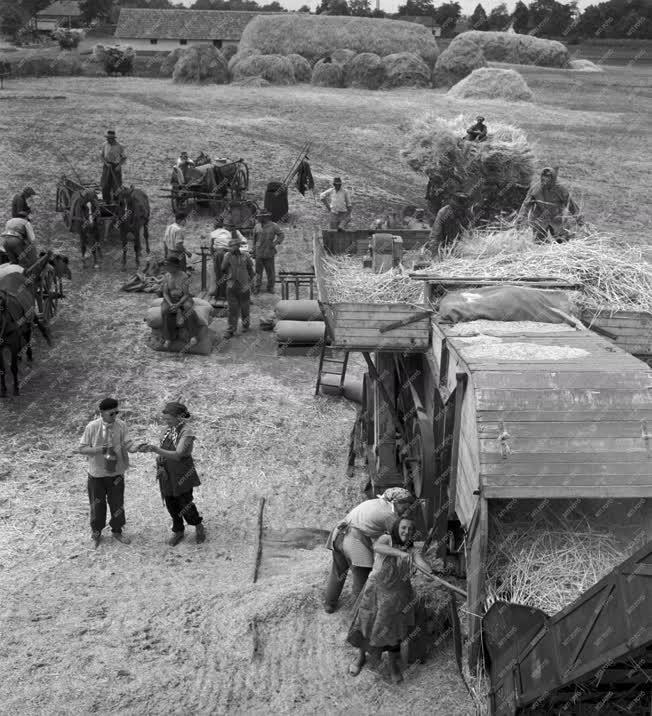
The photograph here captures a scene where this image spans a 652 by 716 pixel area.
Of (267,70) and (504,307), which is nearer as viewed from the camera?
(504,307)

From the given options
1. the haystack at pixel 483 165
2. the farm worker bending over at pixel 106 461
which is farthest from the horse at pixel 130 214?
Result: the farm worker bending over at pixel 106 461

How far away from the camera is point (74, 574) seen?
8227mm

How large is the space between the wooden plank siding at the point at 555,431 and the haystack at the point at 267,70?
36515mm

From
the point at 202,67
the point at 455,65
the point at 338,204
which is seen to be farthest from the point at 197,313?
the point at 455,65

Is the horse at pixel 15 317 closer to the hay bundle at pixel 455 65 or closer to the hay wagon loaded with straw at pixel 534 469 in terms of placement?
the hay wagon loaded with straw at pixel 534 469

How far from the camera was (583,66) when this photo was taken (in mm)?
51906

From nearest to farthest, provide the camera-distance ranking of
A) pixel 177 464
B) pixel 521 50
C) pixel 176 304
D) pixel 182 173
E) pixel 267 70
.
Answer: pixel 177 464
pixel 176 304
pixel 182 173
pixel 267 70
pixel 521 50

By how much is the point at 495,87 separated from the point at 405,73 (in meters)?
6.03

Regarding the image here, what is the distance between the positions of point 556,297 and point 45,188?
53.9 ft

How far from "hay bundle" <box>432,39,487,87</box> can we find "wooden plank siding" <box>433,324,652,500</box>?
3784 centimetres

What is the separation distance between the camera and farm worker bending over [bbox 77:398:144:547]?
27.7 feet

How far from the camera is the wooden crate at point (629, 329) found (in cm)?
821

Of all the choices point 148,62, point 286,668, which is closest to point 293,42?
point 148,62

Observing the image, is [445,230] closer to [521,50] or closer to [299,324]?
[299,324]
